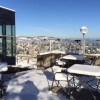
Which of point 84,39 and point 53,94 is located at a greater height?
point 84,39

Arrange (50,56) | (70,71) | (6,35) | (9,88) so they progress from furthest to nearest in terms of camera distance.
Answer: (6,35) → (50,56) → (9,88) → (70,71)

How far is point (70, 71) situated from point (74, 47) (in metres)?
5.14

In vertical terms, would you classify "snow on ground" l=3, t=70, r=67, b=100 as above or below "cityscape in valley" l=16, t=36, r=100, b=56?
below

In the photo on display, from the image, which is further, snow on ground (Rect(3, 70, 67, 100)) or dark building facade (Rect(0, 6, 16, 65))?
dark building facade (Rect(0, 6, 16, 65))

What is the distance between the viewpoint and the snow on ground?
508 centimetres

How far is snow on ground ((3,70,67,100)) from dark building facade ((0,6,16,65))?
3.83 m

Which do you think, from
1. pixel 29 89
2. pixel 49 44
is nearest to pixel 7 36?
pixel 49 44

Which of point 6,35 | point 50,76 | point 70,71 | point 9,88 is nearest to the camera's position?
point 70,71

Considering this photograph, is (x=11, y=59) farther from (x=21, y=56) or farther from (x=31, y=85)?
(x=31, y=85)

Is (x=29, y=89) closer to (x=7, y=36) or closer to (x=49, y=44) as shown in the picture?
(x=49, y=44)

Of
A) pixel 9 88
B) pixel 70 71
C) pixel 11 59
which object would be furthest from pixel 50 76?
pixel 11 59

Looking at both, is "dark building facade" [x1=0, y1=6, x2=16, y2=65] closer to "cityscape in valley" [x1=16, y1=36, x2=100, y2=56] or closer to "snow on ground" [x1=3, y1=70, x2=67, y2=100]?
"cityscape in valley" [x1=16, y1=36, x2=100, y2=56]

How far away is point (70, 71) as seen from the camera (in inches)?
182

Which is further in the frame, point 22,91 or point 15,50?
point 15,50
